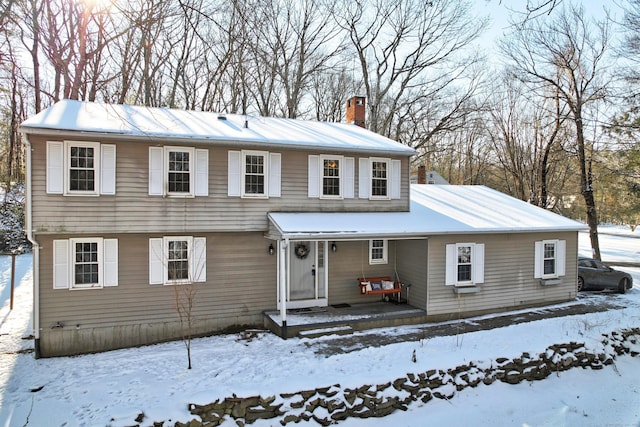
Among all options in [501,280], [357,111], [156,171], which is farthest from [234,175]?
[501,280]

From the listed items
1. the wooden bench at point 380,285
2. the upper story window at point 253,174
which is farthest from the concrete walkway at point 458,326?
the upper story window at point 253,174

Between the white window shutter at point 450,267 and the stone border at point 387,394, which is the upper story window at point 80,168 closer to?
the stone border at point 387,394

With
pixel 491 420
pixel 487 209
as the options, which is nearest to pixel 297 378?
pixel 491 420

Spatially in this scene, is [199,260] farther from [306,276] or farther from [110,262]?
[306,276]

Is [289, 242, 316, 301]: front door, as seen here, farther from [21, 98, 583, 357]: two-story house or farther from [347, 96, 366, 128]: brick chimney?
[347, 96, 366, 128]: brick chimney

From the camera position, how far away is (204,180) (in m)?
10.5

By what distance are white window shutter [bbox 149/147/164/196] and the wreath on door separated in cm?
415

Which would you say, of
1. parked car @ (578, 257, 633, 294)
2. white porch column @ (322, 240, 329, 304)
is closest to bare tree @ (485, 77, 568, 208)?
parked car @ (578, 257, 633, 294)

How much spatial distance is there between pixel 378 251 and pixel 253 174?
4.83 meters

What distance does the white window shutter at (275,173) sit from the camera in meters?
11.3

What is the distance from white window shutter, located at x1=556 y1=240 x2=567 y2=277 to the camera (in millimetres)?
13692

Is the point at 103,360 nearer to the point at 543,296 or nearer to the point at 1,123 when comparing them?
the point at 543,296

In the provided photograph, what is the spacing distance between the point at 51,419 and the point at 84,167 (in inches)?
216

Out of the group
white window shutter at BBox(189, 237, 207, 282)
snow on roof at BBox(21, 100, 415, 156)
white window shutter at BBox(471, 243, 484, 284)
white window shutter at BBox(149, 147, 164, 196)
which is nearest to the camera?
snow on roof at BBox(21, 100, 415, 156)
